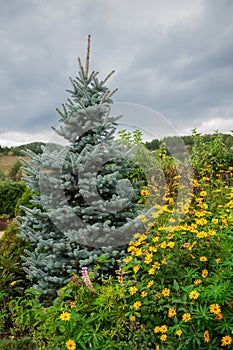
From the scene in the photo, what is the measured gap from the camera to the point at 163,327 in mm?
2668

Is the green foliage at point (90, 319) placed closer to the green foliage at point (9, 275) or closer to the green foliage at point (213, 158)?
the green foliage at point (9, 275)

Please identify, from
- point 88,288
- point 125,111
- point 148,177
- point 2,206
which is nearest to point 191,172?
point 148,177

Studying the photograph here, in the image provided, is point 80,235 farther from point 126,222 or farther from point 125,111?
point 125,111

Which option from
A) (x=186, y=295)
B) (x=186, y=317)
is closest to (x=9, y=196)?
(x=186, y=295)

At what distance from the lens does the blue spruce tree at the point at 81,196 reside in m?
3.89

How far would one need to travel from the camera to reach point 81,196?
4.08 meters

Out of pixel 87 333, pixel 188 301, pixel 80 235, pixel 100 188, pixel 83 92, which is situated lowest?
pixel 87 333

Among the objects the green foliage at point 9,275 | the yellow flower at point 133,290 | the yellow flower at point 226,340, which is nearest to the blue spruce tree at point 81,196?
the green foliage at point 9,275

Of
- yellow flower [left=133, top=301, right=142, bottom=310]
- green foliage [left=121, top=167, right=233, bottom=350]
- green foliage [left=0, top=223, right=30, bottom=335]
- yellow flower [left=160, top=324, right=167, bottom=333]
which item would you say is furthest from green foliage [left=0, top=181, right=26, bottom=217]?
yellow flower [left=160, top=324, right=167, bottom=333]

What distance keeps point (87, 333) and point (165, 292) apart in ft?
2.15

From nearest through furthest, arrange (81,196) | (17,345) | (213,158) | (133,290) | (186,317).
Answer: (186,317) < (133,290) < (17,345) < (81,196) < (213,158)

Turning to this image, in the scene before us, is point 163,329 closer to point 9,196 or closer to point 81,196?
point 81,196

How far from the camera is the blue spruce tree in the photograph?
389 centimetres

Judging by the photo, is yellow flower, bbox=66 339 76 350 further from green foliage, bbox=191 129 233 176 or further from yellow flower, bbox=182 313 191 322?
green foliage, bbox=191 129 233 176
